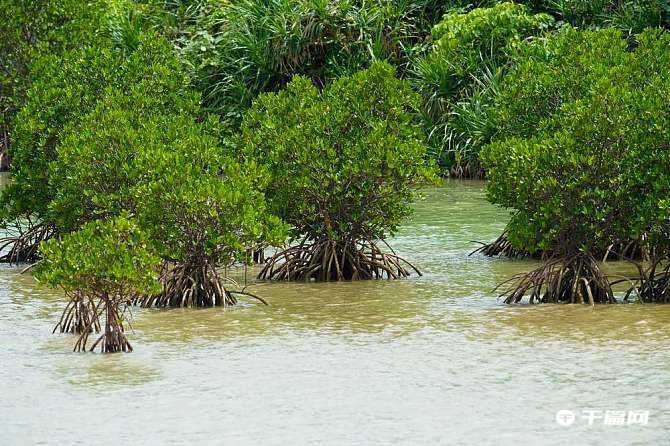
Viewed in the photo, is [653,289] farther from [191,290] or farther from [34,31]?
[34,31]

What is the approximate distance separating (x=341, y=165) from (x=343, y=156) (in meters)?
0.09

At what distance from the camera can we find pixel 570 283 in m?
13.2

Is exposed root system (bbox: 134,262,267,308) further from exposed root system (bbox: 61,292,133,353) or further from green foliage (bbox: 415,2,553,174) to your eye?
green foliage (bbox: 415,2,553,174)

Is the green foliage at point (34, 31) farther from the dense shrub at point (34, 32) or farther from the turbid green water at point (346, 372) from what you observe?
the turbid green water at point (346, 372)

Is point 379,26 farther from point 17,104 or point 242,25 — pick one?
point 17,104

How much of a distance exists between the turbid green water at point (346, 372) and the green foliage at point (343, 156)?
0.86m

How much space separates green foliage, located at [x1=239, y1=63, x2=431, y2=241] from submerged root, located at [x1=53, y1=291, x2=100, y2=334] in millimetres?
3210

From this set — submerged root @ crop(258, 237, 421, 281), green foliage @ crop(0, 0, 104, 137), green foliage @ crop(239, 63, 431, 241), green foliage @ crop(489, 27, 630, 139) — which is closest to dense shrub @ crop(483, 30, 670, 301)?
green foliage @ crop(239, 63, 431, 241)

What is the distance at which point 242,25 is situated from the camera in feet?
94.1

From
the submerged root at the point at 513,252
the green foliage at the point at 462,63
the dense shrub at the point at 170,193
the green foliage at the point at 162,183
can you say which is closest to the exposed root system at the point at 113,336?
the dense shrub at the point at 170,193

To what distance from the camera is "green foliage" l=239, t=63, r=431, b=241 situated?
14.6 meters

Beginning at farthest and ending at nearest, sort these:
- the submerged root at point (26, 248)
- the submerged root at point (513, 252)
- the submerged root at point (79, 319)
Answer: the submerged root at point (26, 248) < the submerged root at point (513, 252) < the submerged root at point (79, 319)

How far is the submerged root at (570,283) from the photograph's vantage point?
13.0m

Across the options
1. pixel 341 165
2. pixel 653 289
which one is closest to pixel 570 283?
pixel 653 289
